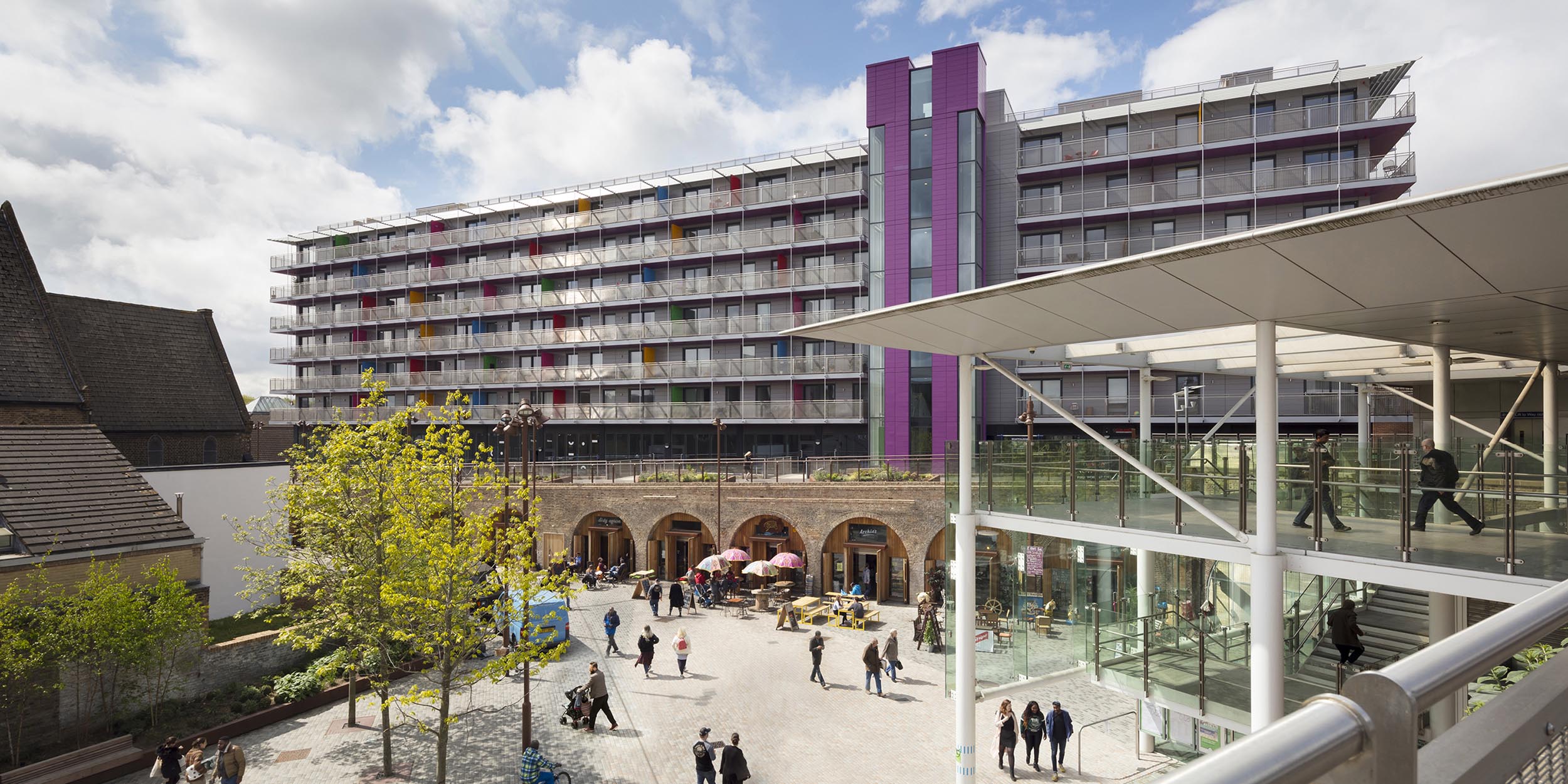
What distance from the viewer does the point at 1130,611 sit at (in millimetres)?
14102

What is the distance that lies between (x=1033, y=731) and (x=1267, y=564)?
25.2ft

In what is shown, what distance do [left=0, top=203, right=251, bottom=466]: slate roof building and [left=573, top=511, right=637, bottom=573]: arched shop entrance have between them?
17731 millimetres

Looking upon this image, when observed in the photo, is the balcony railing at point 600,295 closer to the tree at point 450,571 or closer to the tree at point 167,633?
the tree at point 450,571

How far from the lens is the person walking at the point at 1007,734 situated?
14.7 m

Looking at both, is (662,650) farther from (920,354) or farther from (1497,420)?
(1497,420)

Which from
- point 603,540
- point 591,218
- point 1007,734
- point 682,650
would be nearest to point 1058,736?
point 1007,734

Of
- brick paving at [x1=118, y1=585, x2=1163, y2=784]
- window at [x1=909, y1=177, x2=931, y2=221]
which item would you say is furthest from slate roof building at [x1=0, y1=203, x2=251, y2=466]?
window at [x1=909, y1=177, x2=931, y2=221]

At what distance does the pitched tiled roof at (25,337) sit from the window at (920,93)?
35.3m

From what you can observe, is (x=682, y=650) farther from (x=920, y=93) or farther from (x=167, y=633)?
(x=920, y=93)

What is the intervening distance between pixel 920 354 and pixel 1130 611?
2276 cm

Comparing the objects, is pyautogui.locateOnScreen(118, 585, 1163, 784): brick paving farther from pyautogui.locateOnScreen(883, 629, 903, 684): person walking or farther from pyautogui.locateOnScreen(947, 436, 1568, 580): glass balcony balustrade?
pyautogui.locateOnScreen(947, 436, 1568, 580): glass balcony balustrade

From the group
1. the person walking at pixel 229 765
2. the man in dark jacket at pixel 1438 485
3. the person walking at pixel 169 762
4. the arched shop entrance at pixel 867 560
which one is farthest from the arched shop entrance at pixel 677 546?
the man in dark jacket at pixel 1438 485

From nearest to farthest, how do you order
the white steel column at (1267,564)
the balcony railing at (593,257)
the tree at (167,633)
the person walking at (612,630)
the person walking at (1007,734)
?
the white steel column at (1267,564) → the person walking at (1007,734) → the tree at (167,633) → the person walking at (612,630) → the balcony railing at (593,257)

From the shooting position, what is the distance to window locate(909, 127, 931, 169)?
36219mm
